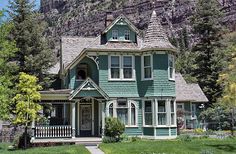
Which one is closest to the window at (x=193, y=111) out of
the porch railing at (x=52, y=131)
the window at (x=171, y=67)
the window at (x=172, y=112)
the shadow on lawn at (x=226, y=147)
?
the window at (x=172, y=112)

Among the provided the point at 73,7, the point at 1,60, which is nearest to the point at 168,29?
the point at 73,7

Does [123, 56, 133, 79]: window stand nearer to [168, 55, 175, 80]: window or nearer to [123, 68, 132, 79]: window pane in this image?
[123, 68, 132, 79]: window pane

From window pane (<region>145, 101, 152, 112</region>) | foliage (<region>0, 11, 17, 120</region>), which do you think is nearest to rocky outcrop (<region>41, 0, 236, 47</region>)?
window pane (<region>145, 101, 152, 112</region>)

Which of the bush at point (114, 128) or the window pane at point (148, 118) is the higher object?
the window pane at point (148, 118)

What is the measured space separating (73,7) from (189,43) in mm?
78849

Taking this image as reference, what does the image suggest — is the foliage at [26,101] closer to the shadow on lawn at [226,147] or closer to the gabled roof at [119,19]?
the gabled roof at [119,19]

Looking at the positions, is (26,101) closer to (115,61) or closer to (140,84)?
(115,61)

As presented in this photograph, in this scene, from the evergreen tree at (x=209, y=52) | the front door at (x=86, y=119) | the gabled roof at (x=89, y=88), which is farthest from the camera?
the evergreen tree at (x=209, y=52)

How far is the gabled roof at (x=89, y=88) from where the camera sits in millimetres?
31066

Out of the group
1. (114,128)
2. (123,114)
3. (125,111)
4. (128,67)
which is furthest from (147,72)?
(114,128)

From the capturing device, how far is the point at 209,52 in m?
58.2

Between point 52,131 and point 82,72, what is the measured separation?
5.55 meters

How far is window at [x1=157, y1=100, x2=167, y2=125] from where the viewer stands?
107 ft

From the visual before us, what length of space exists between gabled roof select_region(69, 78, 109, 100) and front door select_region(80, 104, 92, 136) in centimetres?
275
